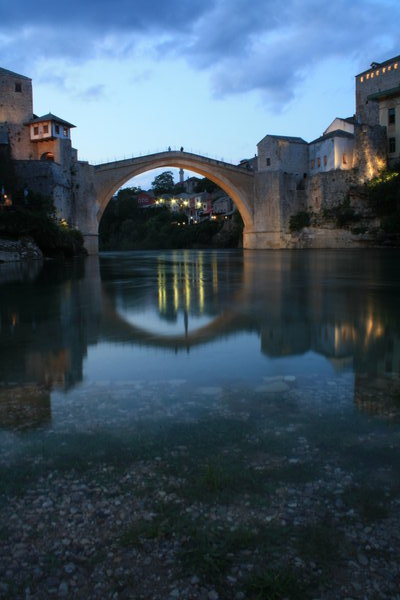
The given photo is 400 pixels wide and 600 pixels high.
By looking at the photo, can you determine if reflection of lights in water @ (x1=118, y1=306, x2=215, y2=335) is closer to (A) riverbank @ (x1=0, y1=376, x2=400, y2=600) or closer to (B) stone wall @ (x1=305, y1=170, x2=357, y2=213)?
(A) riverbank @ (x1=0, y1=376, x2=400, y2=600)

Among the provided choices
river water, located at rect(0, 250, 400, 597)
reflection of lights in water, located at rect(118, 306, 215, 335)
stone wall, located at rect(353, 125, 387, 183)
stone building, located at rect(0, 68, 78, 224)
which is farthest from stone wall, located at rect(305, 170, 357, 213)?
reflection of lights in water, located at rect(118, 306, 215, 335)

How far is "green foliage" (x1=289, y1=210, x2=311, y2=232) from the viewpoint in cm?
4172

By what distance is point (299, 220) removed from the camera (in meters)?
42.1

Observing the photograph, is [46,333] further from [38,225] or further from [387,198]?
[387,198]

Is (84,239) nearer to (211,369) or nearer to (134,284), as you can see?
(134,284)

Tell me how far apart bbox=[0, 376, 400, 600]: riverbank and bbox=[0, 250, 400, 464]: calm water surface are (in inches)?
2.3

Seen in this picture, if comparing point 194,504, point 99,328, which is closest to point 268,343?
point 99,328

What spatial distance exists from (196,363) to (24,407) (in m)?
1.57

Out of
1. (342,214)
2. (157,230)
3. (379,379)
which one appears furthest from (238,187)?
(379,379)

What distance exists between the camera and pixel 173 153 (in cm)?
4078

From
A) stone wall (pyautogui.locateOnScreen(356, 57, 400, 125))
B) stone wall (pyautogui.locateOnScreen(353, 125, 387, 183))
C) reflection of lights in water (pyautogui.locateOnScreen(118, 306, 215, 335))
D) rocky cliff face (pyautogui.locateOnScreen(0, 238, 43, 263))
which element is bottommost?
reflection of lights in water (pyautogui.locateOnScreen(118, 306, 215, 335))

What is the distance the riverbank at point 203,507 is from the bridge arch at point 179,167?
36311 mm

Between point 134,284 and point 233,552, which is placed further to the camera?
point 134,284

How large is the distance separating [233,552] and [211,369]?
2430 mm
